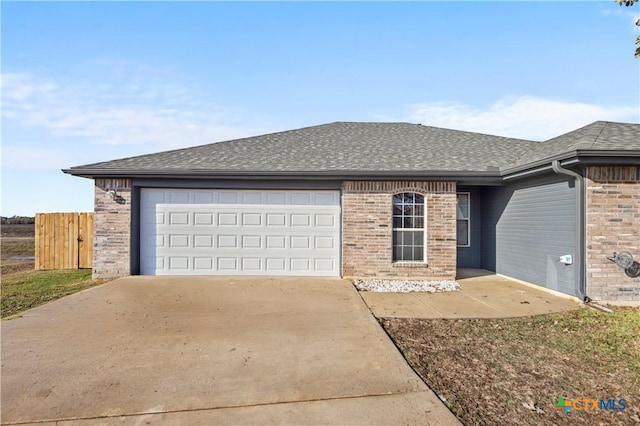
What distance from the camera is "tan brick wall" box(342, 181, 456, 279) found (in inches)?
374

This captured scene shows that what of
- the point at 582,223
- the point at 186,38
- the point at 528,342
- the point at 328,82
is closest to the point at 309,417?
the point at 528,342

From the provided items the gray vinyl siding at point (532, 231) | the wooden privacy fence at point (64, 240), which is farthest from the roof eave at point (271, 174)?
the wooden privacy fence at point (64, 240)

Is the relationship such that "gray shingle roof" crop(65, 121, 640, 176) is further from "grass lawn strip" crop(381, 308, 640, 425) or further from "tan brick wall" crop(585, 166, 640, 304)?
"grass lawn strip" crop(381, 308, 640, 425)

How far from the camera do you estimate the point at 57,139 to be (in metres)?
12.1

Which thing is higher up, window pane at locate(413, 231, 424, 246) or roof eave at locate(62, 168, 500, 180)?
roof eave at locate(62, 168, 500, 180)

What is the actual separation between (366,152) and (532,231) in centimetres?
500

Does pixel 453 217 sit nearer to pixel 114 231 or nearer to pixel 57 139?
pixel 114 231

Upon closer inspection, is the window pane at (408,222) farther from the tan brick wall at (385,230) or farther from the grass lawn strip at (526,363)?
the grass lawn strip at (526,363)

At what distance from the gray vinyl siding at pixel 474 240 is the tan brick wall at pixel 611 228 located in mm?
4346

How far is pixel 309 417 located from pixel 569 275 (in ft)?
Answer: 23.6

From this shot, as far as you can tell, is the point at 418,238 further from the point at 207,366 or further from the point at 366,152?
the point at 207,366

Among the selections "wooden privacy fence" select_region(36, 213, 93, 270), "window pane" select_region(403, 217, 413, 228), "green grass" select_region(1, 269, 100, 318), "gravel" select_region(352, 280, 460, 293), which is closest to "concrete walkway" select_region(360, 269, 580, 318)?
"gravel" select_region(352, 280, 460, 293)

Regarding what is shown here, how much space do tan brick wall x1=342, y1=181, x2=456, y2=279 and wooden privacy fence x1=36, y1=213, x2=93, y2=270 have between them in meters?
8.92

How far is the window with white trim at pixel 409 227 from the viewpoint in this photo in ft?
31.6
